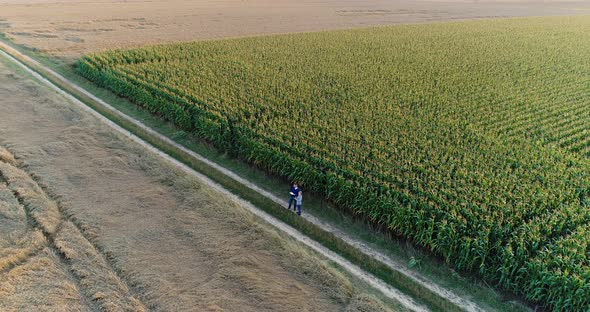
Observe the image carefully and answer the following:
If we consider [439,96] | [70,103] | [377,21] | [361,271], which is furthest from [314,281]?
[377,21]

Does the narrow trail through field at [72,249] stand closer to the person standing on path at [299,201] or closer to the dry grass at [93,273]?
the dry grass at [93,273]

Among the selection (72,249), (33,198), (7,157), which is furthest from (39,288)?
(7,157)

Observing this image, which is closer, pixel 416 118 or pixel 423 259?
pixel 423 259

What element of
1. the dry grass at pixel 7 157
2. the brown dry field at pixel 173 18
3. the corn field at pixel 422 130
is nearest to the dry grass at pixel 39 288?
the dry grass at pixel 7 157

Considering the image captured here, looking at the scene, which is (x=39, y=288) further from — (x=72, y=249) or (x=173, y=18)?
(x=173, y=18)

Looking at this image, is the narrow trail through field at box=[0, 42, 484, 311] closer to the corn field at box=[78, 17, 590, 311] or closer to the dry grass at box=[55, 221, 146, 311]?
the corn field at box=[78, 17, 590, 311]

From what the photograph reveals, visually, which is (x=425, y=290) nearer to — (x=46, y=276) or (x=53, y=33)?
(x=46, y=276)
